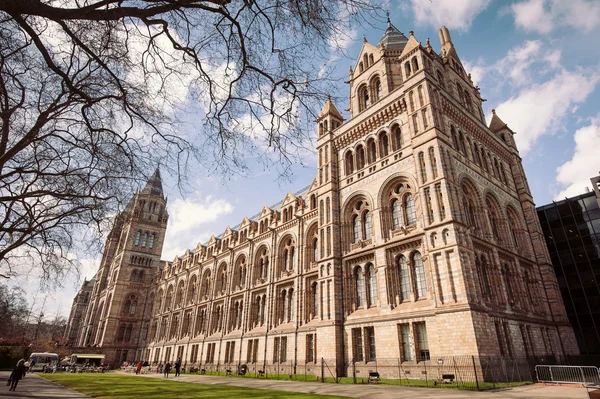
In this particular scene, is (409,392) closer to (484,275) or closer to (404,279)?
(404,279)

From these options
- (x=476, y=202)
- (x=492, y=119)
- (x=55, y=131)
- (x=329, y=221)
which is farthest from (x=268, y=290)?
(x=492, y=119)

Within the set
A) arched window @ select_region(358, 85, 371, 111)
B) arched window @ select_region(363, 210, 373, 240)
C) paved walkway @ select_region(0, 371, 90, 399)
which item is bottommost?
paved walkway @ select_region(0, 371, 90, 399)

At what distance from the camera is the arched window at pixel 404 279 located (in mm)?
20781

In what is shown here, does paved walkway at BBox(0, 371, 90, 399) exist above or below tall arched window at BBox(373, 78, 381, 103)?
below

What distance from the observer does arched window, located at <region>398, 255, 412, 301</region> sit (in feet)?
68.2

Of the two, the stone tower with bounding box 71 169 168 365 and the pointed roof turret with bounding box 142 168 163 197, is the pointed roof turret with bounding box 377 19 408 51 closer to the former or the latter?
the pointed roof turret with bounding box 142 168 163 197

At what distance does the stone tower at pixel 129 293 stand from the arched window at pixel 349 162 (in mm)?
35553

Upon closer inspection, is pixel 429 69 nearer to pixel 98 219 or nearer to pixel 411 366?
pixel 411 366

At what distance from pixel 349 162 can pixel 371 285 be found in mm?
10727

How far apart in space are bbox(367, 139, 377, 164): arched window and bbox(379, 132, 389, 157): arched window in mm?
707

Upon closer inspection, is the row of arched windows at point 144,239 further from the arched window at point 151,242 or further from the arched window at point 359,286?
the arched window at point 359,286

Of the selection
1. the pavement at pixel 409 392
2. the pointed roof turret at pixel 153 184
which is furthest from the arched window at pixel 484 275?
the pointed roof turret at pixel 153 184

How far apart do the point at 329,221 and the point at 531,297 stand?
15.8 m

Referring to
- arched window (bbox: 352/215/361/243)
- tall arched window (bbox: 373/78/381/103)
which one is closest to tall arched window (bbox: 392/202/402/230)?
arched window (bbox: 352/215/361/243)
